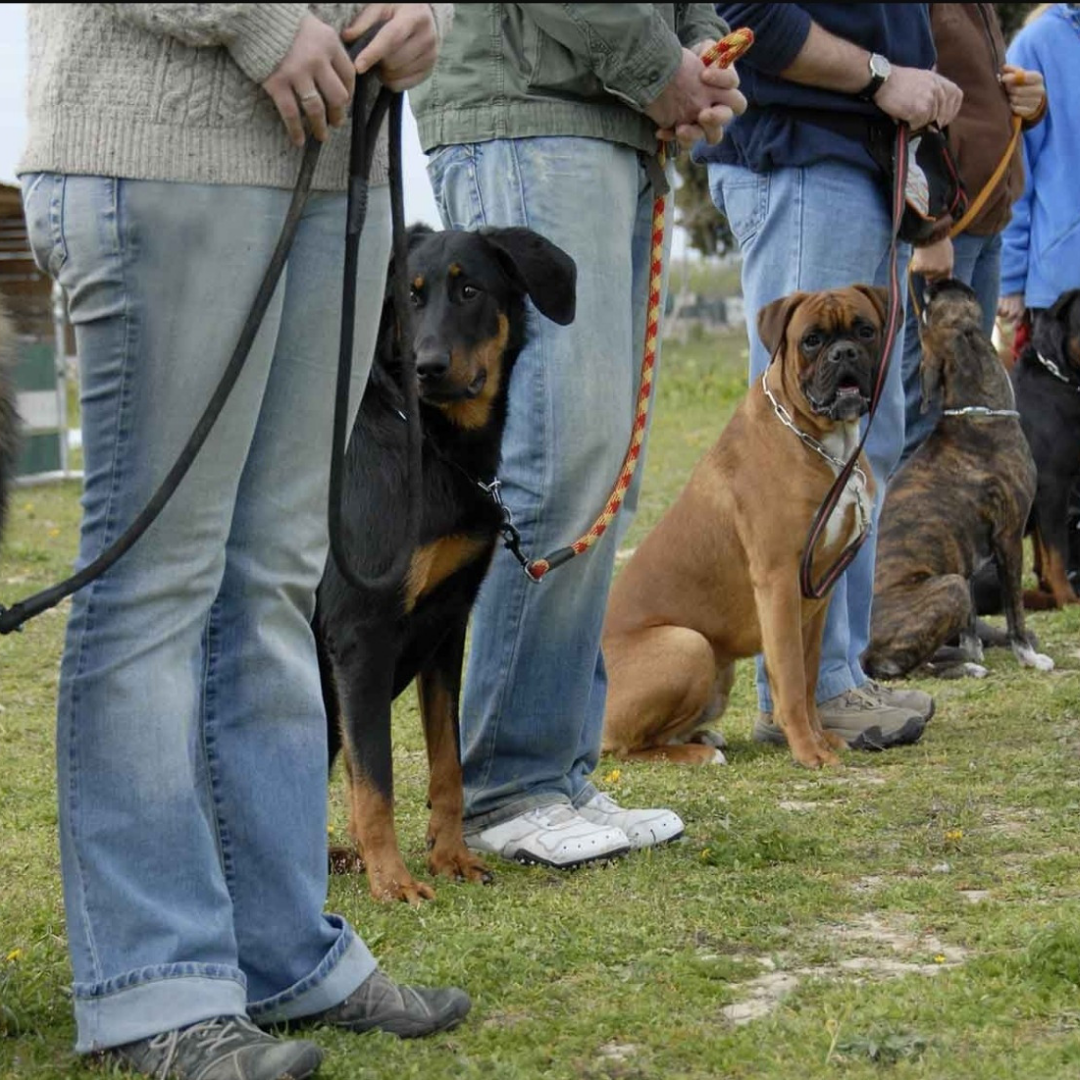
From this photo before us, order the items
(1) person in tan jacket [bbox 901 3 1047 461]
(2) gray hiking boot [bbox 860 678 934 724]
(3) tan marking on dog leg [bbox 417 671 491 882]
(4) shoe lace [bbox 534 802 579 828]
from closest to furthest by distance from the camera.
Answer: (3) tan marking on dog leg [bbox 417 671 491 882] < (4) shoe lace [bbox 534 802 579 828] < (2) gray hiking boot [bbox 860 678 934 724] < (1) person in tan jacket [bbox 901 3 1047 461]

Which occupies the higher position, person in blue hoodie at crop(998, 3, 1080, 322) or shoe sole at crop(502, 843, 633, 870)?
person in blue hoodie at crop(998, 3, 1080, 322)

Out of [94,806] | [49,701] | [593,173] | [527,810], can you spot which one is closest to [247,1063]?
[94,806]

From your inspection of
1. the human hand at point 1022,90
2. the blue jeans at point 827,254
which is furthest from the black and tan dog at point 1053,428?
the blue jeans at point 827,254

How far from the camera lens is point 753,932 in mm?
3270

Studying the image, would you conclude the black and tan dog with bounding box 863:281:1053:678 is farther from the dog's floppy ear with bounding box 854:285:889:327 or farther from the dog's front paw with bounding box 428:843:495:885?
the dog's front paw with bounding box 428:843:495:885

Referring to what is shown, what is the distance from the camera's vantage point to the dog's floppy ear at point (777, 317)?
5.33m

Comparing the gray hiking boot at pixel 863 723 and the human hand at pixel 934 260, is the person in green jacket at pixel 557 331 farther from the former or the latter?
the human hand at pixel 934 260

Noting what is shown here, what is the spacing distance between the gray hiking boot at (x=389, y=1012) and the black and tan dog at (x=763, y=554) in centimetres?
259

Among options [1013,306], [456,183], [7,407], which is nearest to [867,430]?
[456,183]

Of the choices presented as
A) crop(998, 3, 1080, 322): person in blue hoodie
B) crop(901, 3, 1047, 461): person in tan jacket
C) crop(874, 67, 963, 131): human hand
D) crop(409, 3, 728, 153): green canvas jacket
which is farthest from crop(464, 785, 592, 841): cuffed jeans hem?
crop(998, 3, 1080, 322): person in blue hoodie

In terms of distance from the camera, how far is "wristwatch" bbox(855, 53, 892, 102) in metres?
5.05

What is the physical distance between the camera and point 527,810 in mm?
3998

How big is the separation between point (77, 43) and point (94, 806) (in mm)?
1096

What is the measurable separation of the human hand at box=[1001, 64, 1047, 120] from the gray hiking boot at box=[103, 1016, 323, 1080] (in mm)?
5280
